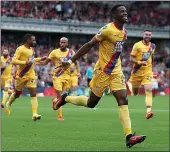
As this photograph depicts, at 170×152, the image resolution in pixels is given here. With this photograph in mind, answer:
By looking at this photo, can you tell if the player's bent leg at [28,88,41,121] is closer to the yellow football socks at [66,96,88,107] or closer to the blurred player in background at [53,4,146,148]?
the yellow football socks at [66,96,88,107]

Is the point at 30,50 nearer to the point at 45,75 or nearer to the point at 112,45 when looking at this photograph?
the point at 112,45

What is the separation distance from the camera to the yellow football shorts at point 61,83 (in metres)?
17.2

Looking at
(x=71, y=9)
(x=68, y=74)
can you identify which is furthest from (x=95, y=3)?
(x=68, y=74)

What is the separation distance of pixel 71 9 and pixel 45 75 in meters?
12.3

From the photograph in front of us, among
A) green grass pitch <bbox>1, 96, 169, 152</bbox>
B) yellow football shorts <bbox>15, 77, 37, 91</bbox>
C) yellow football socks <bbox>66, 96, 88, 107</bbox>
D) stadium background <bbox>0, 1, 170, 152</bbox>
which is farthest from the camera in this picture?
yellow football shorts <bbox>15, 77, 37, 91</bbox>

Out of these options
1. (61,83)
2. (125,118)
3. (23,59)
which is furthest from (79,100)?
(23,59)

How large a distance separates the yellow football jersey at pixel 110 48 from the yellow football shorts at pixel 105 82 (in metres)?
0.09

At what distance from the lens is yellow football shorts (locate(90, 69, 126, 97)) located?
1100cm

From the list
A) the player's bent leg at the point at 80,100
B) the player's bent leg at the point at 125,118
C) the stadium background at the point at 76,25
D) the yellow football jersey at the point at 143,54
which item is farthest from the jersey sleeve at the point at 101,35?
the stadium background at the point at 76,25

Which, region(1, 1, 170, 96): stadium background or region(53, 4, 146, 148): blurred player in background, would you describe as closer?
region(53, 4, 146, 148): blurred player in background

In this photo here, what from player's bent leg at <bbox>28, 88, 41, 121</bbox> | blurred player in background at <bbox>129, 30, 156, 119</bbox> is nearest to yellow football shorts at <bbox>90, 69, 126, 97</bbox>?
player's bent leg at <bbox>28, 88, 41, 121</bbox>

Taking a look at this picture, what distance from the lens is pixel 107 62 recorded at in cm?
1109

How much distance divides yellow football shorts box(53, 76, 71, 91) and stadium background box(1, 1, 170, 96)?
799 inches

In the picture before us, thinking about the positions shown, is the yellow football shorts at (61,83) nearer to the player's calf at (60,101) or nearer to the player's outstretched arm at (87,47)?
the player's calf at (60,101)
